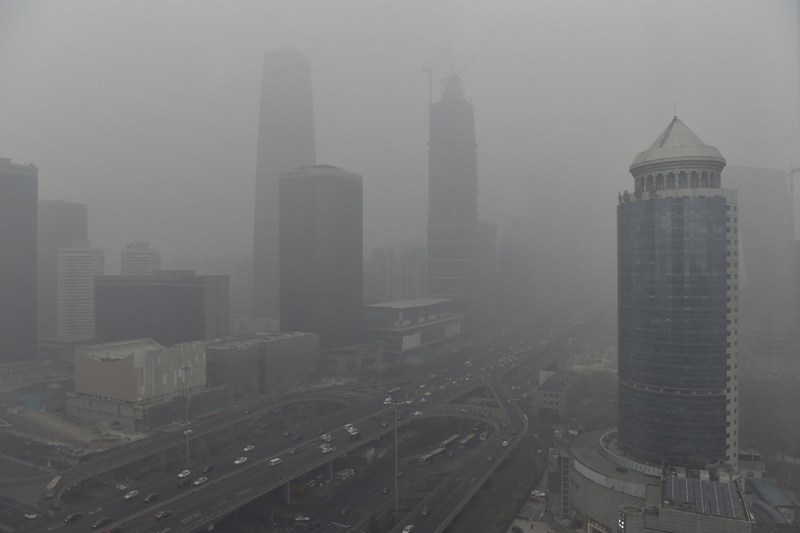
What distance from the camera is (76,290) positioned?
48594 mm

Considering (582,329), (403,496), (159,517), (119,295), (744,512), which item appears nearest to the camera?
(744,512)

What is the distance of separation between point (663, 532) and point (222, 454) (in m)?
14.6

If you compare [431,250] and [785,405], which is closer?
[785,405]

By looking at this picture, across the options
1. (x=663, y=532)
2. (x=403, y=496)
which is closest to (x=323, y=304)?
(x=403, y=496)

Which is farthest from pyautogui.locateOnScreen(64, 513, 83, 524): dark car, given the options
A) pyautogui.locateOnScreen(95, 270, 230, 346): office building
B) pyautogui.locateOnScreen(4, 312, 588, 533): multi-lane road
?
pyautogui.locateOnScreen(95, 270, 230, 346): office building

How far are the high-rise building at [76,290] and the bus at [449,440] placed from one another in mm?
34953

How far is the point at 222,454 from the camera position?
2130 centimetres

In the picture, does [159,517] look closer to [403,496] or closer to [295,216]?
[403,496]

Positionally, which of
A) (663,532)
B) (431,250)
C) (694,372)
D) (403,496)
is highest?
(431,250)

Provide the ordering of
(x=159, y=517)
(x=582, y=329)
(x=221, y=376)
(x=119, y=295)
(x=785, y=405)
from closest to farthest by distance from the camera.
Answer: (x=159, y=517) → (x=785, y=405) → (x=221, y=376) → (x=119, y=295) → (x=582, y=329)

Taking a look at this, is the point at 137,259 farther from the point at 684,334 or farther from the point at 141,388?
the point at 684,334

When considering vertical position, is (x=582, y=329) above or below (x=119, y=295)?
below

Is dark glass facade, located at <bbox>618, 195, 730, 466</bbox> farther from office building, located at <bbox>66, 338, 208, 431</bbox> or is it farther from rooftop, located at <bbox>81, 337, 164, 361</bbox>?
rooftop, located at <bbox>81, 337, 164, 361</bbox>

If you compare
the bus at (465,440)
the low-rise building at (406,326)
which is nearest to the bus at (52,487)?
the bus at (465,440)
